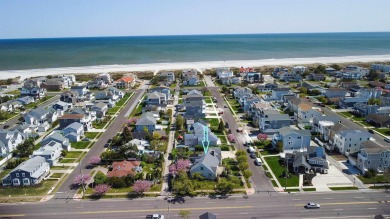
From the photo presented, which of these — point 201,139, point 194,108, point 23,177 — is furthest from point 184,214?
point 194,108

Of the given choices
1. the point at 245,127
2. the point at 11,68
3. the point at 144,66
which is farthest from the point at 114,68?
the point at 245,127

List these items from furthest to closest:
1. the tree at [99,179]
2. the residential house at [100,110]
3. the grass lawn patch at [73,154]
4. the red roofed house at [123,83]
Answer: the red roofed house at [123,83] < the residential house at [100,110] < the grass lawn patch at [73,154] < the tree at [99,179]

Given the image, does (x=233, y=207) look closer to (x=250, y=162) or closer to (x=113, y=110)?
(x=250, y=162)

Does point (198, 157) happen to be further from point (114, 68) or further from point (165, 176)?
point (114, 68)

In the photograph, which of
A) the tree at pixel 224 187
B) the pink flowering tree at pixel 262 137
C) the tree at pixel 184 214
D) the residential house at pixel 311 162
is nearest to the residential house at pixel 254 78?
the pink flowering tree at pixel 262 137

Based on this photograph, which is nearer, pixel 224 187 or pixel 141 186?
pixel 224 187

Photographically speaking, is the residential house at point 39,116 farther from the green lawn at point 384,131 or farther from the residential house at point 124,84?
the green lawn at point 384,131
